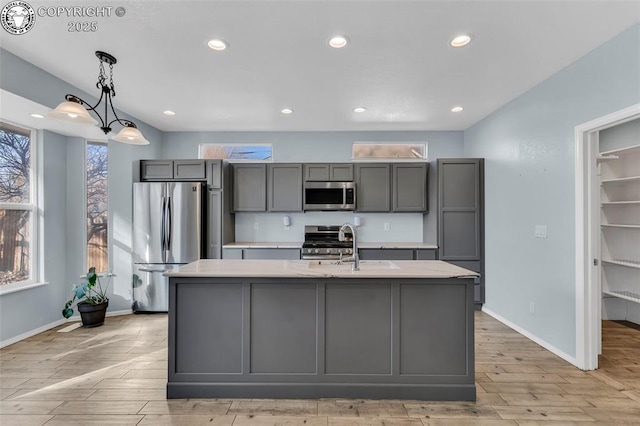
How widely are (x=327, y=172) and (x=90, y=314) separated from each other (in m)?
3.56

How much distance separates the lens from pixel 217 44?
249 centimetres

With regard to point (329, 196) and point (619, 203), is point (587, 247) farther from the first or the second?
point (329, 196)

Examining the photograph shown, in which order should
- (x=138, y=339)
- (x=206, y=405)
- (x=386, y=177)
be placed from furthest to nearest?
(x=386, y=177) < (x=138, y=339) < (x=206, y=405)

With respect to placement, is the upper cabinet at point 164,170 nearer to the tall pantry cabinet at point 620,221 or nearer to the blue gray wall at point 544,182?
the blue gray wall at point 544,182

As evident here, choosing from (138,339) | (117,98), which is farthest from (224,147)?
(138,339)

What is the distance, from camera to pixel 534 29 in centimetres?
231

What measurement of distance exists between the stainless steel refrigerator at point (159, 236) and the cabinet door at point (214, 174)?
1.11ft

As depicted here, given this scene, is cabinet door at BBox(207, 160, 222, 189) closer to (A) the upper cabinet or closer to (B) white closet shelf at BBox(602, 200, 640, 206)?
(A) the upper cabinet

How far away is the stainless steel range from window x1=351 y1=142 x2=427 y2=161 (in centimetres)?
127

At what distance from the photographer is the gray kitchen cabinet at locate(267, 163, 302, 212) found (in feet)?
16.0

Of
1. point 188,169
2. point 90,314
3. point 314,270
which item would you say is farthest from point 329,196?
point 90,314

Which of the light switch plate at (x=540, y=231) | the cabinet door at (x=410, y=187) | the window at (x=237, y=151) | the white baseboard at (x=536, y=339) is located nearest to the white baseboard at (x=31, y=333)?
the window at (x=237, y=151)

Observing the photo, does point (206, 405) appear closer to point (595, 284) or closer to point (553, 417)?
point (553, 417)

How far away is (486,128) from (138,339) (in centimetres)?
506
